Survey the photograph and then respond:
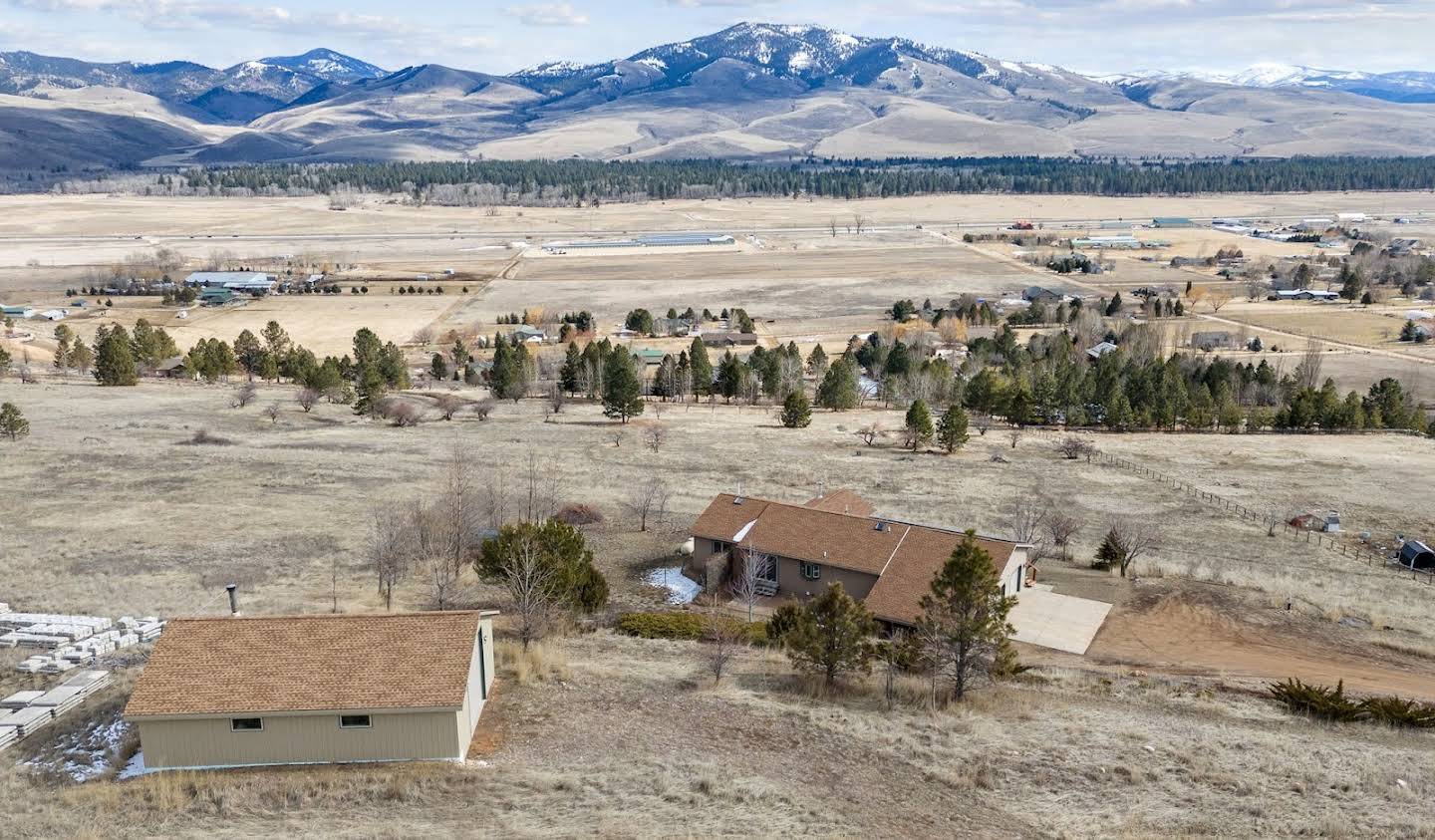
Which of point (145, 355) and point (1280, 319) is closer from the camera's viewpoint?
point (145, 355)

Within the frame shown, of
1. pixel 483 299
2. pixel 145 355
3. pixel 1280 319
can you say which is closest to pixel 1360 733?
pixel 145 355

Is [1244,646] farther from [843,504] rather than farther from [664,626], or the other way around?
[664,626]

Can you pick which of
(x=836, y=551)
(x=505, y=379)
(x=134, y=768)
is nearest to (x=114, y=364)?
(x=505, y=379)

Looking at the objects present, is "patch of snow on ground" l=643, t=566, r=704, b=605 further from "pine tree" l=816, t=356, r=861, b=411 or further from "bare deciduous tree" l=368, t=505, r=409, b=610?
"pine tree" l=816, t=356, r=861, b=411

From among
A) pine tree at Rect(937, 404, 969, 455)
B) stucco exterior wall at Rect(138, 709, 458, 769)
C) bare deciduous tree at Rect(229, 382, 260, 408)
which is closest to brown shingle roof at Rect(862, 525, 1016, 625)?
stucco exterior wall at Rect(138, 709, 458, 769)

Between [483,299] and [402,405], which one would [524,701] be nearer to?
[402,405]

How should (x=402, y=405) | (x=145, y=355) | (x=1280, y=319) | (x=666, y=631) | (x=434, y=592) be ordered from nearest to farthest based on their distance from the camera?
1. (x=666, y=631)
2. (x=434, y=592)
3. (x=402, y=405)
4. (x=145, y=355)
5. (x=1280, y=319)
